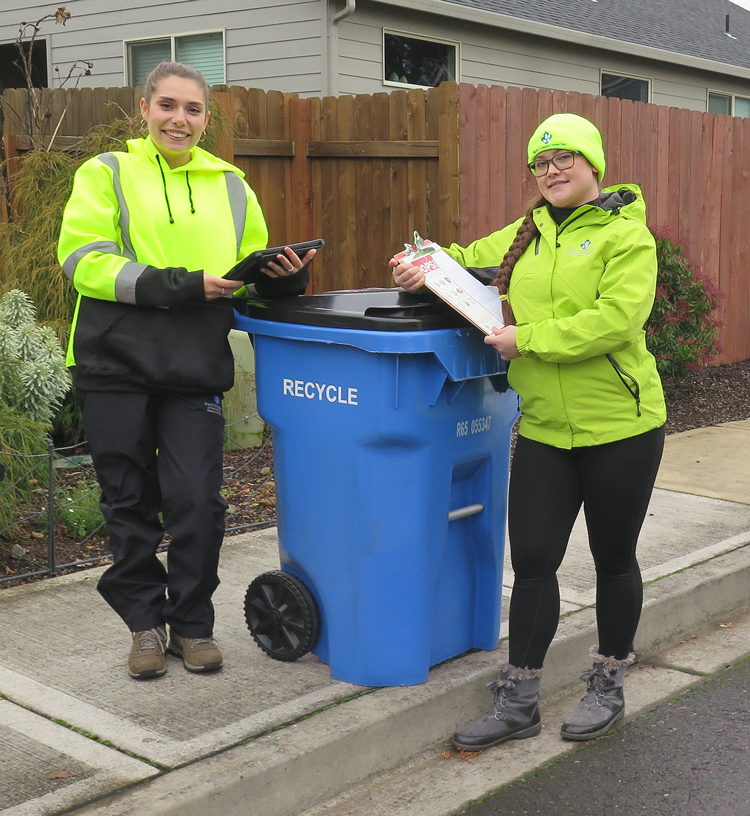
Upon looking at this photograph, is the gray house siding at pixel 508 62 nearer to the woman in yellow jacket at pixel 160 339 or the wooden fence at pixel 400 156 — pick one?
the wooden fence at pixel 400 156

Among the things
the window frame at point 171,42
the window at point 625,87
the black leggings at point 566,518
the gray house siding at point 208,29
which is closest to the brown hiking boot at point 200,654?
the black leggings at point 566,518

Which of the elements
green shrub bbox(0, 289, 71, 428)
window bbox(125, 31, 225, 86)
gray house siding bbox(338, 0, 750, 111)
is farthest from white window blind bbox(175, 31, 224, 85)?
green shrub bbox(0, 289, 71, 428)

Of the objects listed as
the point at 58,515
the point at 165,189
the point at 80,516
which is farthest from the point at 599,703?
the point at 58,515

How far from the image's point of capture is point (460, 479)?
357 centimetres

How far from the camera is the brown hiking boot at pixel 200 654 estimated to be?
3564 mm

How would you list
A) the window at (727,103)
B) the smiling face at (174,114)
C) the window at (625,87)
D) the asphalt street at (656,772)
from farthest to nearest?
the window at (727,103) → the window at (625,87) → the smiling face at (174,114) → the asphalt street at (656,772)

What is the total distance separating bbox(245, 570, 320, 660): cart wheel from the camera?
356 centimetres

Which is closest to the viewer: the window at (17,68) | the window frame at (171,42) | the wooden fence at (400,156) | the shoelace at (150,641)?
the shoelace at (150,641)

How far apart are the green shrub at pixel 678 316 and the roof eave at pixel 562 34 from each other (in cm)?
362

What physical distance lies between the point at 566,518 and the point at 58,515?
289cm

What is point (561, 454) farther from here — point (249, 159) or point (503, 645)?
point (249, 159)

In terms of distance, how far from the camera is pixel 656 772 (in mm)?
3270

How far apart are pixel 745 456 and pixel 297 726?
15.9 feet

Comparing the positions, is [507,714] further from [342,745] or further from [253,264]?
[253,264]
